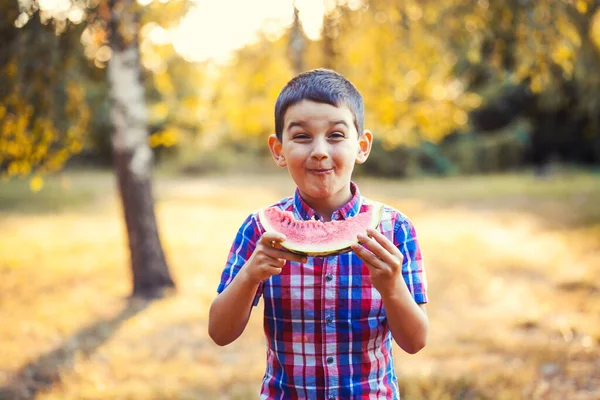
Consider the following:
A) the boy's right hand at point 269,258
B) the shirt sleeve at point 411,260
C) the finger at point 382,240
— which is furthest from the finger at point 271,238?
the shirt sleeve at point 411,260

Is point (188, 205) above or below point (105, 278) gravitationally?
above

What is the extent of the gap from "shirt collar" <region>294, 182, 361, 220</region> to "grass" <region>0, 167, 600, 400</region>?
2224 mm

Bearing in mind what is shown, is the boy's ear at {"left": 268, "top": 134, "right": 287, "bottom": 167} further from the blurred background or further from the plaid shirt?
the blurred background

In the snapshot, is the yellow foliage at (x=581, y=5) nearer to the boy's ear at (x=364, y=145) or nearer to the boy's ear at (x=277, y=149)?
the boy's ear at (x=364, y=145)

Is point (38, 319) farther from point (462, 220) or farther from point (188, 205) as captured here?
point (188, 205)

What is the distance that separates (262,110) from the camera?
282 inches

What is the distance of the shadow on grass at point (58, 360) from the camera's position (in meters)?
4.06

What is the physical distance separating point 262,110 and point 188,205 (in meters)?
Answer: 9.38

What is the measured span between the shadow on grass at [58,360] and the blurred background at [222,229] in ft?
0.07

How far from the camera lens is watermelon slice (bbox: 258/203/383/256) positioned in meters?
1.66

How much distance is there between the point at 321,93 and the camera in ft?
5.60

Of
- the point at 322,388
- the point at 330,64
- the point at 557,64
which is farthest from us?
the point at 330,64

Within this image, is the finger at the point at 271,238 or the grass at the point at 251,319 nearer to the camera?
the finger at the point at 271,238

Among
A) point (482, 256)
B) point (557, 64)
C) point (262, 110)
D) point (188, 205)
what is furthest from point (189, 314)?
point (188, 205)
